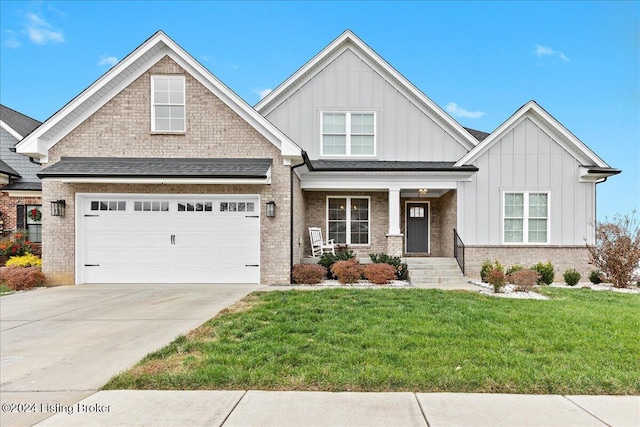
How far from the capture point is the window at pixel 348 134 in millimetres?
14203

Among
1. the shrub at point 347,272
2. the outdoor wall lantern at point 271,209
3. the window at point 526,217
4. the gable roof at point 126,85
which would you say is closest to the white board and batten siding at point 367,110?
the window at point 526,217

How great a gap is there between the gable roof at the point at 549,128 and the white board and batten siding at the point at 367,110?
128 cm

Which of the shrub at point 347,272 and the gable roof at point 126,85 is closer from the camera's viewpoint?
the gable roof at point 126,85

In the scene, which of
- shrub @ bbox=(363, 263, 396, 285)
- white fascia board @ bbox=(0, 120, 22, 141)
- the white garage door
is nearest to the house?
the white garage door

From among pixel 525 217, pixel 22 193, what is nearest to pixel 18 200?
pixel 22 193

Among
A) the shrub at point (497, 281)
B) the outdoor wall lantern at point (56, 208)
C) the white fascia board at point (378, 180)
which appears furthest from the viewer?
the white fascia board at point (378, 180)

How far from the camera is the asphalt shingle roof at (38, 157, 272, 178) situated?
10266 millimetres

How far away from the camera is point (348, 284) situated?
35.9 ft

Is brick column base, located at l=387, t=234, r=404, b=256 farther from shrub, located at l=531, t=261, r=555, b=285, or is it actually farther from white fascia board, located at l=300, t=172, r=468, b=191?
shrub, located at l=531, t=261, r=555, b=285

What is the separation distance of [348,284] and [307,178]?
421cm

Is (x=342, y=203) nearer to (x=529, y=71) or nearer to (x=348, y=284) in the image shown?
(x=348, y=284)

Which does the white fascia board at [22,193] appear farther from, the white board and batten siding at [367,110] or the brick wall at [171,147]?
the white board and batten siding at [367,110]

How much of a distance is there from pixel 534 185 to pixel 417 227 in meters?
4.58

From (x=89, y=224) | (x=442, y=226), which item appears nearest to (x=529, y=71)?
(x=442, y=226)
